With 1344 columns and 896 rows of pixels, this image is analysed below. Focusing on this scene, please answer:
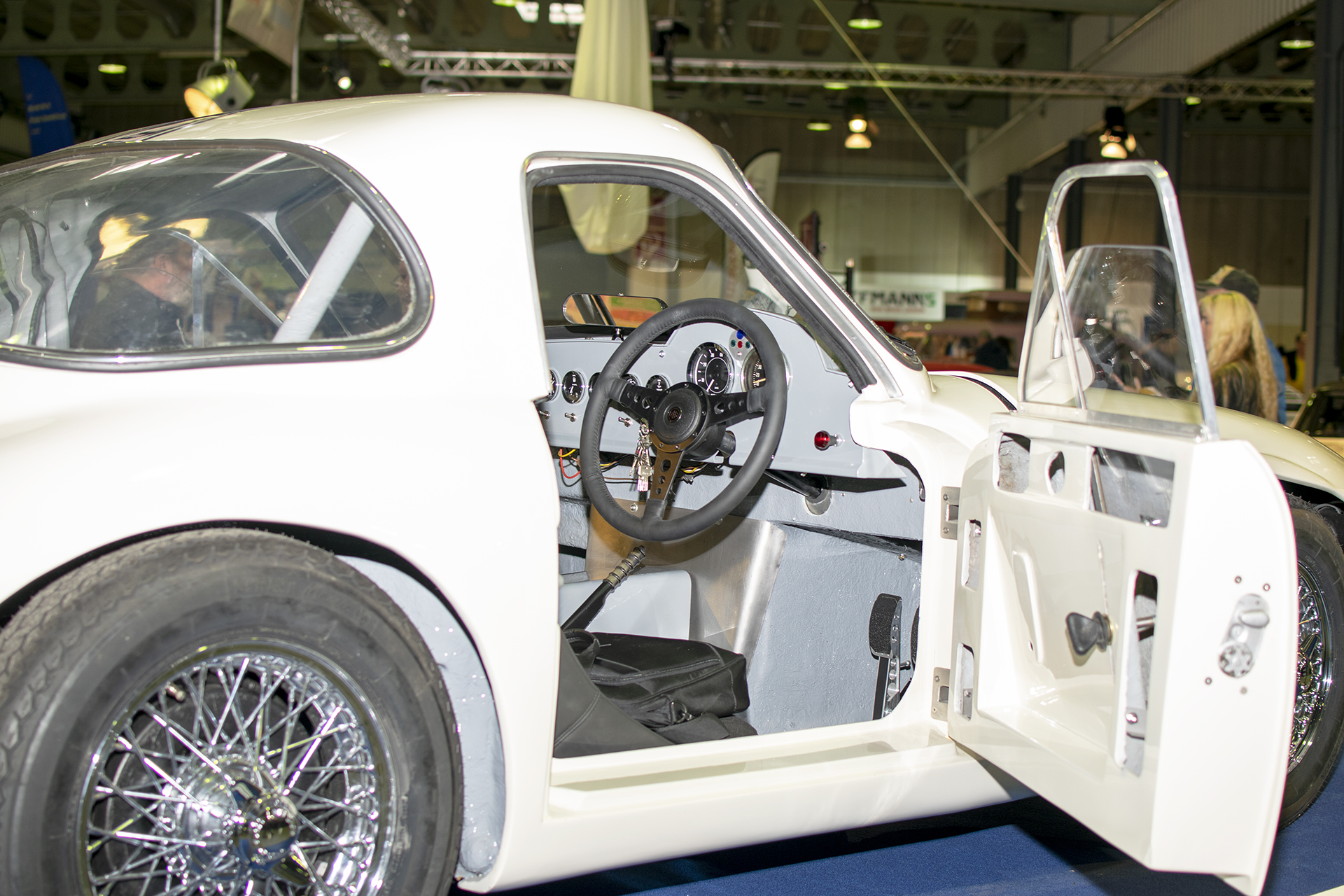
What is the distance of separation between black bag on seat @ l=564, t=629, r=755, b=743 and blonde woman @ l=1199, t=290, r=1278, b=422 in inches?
111

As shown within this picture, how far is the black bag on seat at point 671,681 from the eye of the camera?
264 centimetres

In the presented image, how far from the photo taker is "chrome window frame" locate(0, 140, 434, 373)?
171 cm

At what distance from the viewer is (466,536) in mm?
1784

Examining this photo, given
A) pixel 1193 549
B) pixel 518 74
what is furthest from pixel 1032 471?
pixel 518 74

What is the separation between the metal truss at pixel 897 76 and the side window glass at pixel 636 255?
→ 1170 cm

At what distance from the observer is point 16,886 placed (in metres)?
1.42

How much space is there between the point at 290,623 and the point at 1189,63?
15.9 meters

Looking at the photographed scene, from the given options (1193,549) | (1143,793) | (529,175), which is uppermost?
(529,175)

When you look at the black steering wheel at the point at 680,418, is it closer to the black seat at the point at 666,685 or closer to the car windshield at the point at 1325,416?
the black seat at the point at 666,685

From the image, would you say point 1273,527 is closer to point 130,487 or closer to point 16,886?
point 130,487

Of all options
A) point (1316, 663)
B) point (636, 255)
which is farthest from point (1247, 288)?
point (636, 255)

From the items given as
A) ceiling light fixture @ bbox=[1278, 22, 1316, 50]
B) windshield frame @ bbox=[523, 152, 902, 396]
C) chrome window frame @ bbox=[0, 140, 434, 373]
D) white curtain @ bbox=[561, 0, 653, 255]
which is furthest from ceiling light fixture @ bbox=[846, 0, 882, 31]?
chrome window frame @ bbox=[0, 140, 434, 373]

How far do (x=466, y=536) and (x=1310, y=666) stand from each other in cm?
240

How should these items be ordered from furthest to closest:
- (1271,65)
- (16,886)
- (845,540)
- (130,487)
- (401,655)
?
(1271,65), (845,540), (401,655), (130,487), (16,886)
